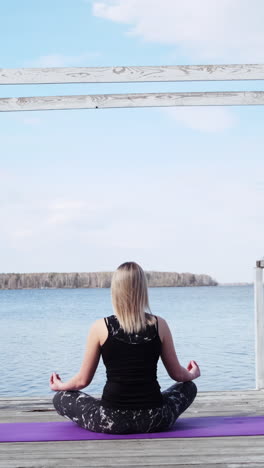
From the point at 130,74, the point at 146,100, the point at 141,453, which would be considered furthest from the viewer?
the point at 146,100

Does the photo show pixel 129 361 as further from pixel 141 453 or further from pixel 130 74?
pixel 130 74

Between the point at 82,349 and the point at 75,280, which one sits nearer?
the point at 82,349

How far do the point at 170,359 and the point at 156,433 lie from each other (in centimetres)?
30

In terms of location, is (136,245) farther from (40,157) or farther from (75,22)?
(75,22)

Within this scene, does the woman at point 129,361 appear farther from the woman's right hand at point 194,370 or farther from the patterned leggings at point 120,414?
the woman's right hand at point 194,370

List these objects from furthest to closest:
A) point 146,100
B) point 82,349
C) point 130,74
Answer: point 82,349 → point 146,100 → point 130,74

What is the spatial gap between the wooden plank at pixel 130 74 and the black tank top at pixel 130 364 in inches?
64.0

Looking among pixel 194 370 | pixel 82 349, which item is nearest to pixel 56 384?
pixel 194 370

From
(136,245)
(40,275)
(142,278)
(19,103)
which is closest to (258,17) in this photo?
(19,103)

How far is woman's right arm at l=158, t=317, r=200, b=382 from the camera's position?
2787 mm

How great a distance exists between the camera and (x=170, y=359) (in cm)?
285

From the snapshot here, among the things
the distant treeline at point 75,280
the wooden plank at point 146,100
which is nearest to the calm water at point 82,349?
the wooden plank at point 146,100

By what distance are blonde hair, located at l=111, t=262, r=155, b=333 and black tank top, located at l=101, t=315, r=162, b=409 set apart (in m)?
0.04

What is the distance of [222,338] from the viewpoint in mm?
16328
